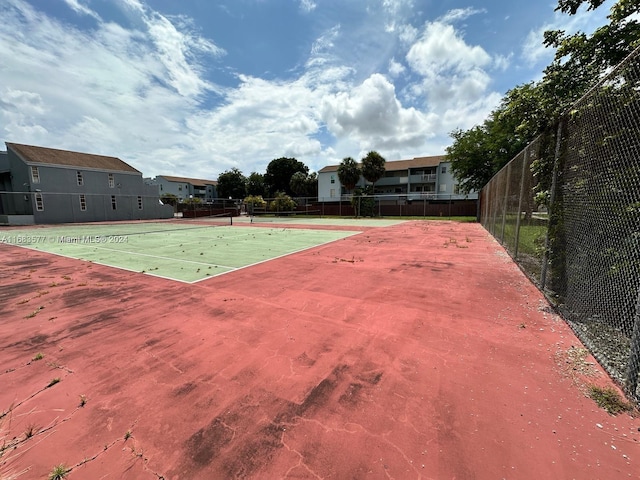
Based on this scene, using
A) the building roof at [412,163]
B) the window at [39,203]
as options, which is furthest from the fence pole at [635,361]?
the building roof at [412,163]

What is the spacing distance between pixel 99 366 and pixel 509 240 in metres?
10.9

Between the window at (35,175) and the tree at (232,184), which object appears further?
the tree at (232,184)

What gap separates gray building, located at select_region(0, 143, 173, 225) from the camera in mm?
27359

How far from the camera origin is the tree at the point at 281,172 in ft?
232

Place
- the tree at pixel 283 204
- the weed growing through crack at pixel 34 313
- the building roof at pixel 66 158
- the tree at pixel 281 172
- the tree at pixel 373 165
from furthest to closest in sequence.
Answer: the tree at pixel 281 172 → the tree at pixel 373 165 → the tree at pixel 283 204 → the building roof at pixel 66 158 → the weed growing through crack at pixel 34 313

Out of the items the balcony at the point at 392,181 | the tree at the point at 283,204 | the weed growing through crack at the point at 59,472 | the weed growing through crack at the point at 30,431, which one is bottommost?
the weed growing through crack at the point at 30,431

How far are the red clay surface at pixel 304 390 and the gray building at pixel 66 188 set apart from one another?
30.8 meters

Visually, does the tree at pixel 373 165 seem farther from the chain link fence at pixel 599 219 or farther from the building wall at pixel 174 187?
the building wall at pixel 174 187

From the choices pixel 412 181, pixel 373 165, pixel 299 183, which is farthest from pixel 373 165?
pixel 299 183

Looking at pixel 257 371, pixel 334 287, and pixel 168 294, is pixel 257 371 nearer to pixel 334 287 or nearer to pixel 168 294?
pixel 334 287

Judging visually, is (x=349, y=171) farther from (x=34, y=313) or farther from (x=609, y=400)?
(x=609, y=400)

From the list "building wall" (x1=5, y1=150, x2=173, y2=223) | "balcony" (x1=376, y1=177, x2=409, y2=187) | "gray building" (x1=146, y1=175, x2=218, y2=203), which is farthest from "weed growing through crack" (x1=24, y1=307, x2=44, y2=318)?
"gray building" (x1=146, y1=175, x2=218, y2=203)

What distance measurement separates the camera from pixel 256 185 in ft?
237

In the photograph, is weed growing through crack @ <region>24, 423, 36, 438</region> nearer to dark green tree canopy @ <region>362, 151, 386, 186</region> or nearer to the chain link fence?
the chain link fence
